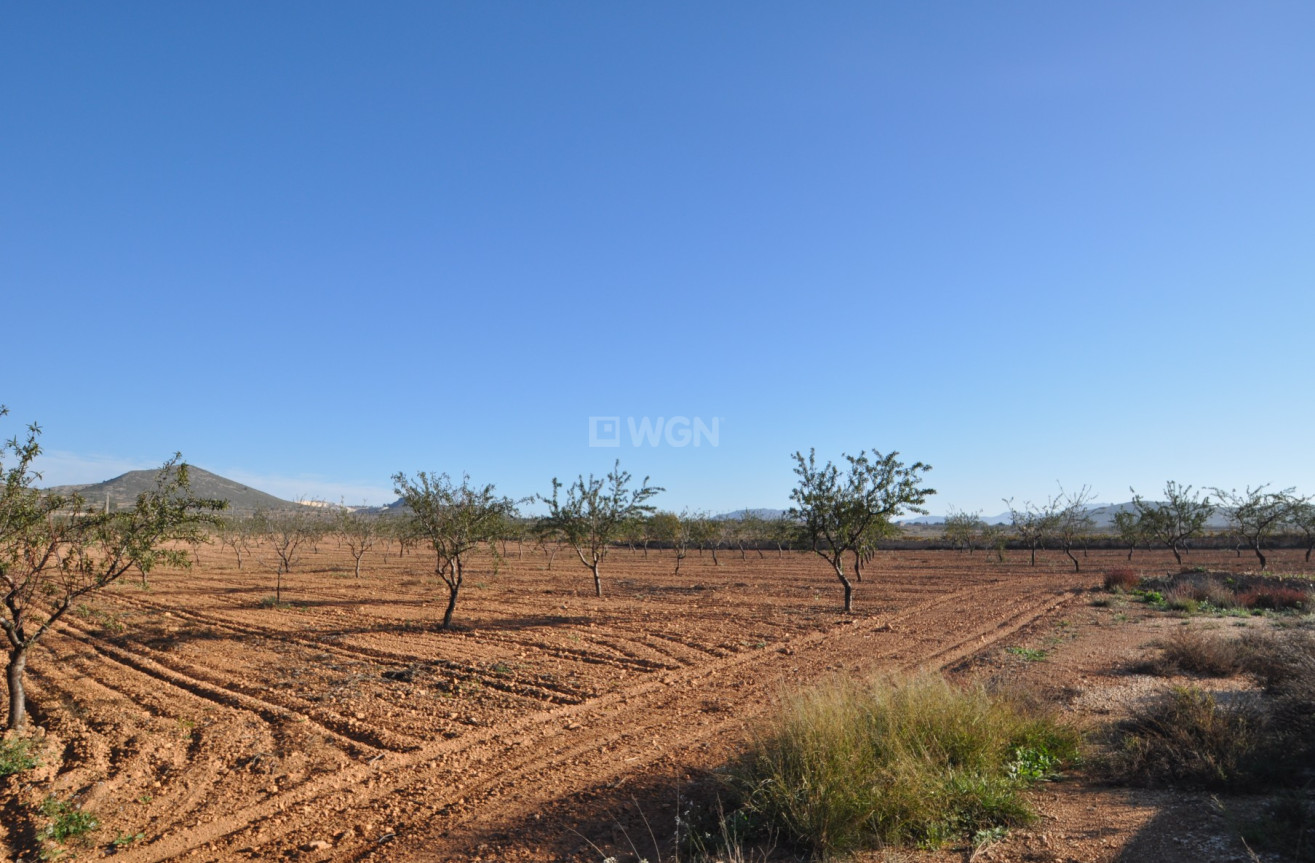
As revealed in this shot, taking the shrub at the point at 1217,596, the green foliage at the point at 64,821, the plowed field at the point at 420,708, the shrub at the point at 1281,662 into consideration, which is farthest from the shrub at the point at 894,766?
the shrub at the point at 1217,596

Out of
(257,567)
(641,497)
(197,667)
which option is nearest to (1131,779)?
(197,667)

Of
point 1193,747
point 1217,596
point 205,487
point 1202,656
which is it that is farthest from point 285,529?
point 205,487

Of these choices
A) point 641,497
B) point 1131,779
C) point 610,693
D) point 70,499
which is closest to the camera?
point 1131,779

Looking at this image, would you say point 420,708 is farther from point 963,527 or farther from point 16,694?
point 963,527

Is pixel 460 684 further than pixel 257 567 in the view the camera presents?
No

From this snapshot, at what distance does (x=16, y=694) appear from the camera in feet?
30.3

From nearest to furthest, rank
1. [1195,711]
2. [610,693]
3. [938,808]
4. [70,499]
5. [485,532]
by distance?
[938,808]
[1195,711]
[70,499]
[610,693]
[485,532]

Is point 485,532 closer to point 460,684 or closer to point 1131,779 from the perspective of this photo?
point 460,684

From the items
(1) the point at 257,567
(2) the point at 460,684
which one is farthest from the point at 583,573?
(2) the point at 460,684

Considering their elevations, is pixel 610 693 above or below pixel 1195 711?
below

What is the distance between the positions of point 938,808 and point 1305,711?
4739 millimetres

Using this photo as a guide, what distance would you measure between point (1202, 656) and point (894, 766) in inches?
378

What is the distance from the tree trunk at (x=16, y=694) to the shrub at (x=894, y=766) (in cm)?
986

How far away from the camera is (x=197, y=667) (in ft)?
43.4
